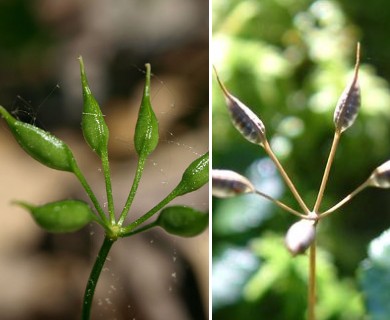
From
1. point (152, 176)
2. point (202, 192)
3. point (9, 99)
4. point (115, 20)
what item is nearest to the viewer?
point (202, 192)

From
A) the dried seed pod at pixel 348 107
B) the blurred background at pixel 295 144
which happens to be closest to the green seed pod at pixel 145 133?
the dried seed pod at pixel 348 107

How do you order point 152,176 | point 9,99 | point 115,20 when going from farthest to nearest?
point 115,20 < point 152,176 < point 9,99

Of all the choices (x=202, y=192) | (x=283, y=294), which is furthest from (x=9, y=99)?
(x=283, y=294)

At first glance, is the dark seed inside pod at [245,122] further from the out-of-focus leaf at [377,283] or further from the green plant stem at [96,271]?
the out-of-focus leaf at [377,283]

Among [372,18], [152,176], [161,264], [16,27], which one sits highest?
[16,27]

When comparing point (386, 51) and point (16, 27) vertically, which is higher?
point (16, 27)

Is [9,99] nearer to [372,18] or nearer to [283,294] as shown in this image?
[283,294]

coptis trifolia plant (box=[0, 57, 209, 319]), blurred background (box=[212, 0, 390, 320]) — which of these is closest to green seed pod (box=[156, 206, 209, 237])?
coptis trifolia plant (box=[0, 57, 209, 319])

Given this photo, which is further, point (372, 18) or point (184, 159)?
point (372, 18)

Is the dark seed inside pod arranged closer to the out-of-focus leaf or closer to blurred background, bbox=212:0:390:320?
the out-of-focus leaf
